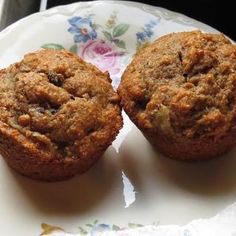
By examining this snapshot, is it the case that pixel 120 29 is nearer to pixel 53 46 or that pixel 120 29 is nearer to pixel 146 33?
pixel 146 33

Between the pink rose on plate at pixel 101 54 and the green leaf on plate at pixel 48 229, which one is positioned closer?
the green leaf on plate at pixel 48 229

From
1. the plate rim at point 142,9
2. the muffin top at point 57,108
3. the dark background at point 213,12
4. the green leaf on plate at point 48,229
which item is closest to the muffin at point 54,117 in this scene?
the muffin top at point 57,108

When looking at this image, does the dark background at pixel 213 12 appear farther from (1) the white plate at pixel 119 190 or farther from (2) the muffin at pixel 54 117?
(2) the muffin at pixel 54 117

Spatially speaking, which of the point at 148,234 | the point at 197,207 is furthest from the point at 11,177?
the point at 197,207

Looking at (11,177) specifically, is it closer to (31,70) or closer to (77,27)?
(31,70)

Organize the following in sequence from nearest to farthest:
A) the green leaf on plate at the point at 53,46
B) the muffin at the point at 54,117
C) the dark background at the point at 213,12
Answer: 1. the muffin at the point at 54,117
2. the green leaf on plate at the point at 53,46
3. the dark background at the point at 213,12

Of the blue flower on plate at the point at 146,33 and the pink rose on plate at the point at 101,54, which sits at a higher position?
the blue flower on plate at the point at 146,33

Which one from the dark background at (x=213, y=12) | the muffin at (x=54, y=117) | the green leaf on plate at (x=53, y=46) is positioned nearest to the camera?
the muffin at (x=54, y=117)
